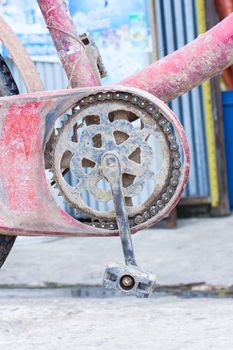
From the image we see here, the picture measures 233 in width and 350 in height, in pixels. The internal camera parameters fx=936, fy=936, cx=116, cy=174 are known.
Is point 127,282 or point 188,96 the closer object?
point 127,282

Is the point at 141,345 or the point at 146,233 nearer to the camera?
the point at 141,345

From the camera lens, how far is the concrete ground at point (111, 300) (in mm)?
3523

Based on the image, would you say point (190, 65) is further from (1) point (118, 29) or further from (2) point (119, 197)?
(1) point (118, 29)

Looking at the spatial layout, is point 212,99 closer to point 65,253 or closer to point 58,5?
point 65,253

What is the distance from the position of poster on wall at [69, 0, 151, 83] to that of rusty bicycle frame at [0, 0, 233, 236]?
3348 mm

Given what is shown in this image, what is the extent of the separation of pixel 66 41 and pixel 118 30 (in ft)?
11.2

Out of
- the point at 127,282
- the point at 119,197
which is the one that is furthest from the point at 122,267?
the point at 119,197

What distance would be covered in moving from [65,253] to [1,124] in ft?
9.55

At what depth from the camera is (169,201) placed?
2.65 metres

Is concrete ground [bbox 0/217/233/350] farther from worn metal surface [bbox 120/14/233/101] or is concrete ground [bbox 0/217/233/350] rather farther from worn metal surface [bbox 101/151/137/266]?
worn metal surface [bbox 120/14/233/101]

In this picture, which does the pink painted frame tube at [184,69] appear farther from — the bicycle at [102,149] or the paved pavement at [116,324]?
the paved pavement at [116,324]

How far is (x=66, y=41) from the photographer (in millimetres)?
2867

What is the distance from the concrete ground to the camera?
3.52 metres

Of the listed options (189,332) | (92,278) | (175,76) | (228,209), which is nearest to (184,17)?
(228,209)
